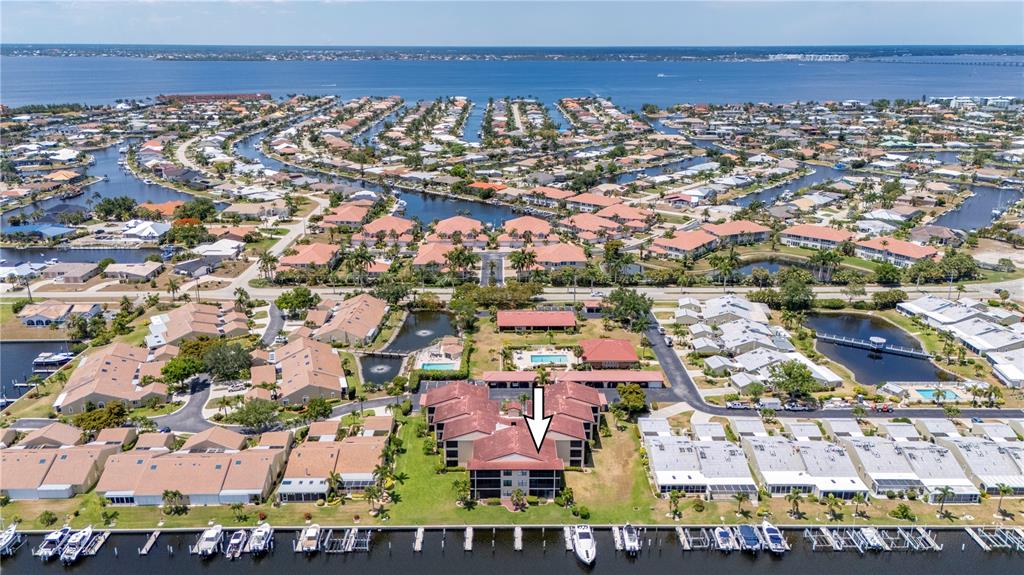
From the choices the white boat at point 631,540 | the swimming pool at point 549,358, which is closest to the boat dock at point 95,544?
the white boat at point 631,540

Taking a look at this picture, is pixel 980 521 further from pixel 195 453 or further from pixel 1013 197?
pixel 1013 197

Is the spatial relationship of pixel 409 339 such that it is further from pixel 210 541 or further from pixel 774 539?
pixel 774 539

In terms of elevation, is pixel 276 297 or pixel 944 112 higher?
pixel 944 112

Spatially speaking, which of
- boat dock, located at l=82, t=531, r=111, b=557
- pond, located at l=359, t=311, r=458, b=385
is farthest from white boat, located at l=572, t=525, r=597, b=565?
boat dock, located at l=82, t=531, r=111, b=557

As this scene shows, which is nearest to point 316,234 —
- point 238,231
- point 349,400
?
point 238,231

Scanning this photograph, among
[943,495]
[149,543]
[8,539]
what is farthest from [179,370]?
[943,495]

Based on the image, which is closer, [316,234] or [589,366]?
[589,366]

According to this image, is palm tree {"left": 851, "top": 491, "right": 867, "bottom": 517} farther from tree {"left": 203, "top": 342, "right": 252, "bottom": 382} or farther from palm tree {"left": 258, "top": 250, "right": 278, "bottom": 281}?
palm tree {"left": 258, "top": 250, "right": 278, "bottom": 281}
